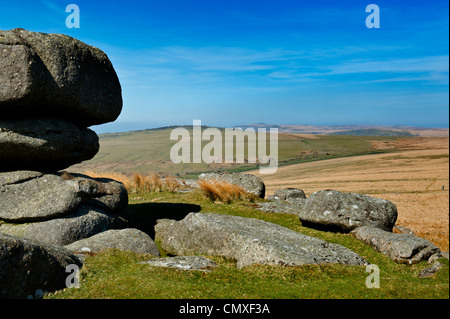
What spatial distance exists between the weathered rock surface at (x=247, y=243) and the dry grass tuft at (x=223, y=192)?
25.0 feet

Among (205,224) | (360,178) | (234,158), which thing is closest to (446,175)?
(360,178)

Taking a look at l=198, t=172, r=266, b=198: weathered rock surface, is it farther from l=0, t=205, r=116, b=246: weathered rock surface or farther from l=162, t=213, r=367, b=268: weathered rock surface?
l=0, t=205, r=116, b=246: weathered rock surface

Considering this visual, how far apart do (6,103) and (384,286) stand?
15.0 metres

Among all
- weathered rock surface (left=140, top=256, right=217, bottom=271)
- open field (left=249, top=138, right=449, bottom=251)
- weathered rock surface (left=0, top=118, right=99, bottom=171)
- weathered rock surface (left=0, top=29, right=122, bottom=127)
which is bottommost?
open field (left=249, top=138, right=449, bottom=251)

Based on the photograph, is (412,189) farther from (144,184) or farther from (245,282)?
(245,282)

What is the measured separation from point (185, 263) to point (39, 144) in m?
8.77

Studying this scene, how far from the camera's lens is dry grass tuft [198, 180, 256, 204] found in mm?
24078

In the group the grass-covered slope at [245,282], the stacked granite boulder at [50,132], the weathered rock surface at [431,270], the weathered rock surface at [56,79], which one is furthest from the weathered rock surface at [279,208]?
the weathered rock surface at [56,79]

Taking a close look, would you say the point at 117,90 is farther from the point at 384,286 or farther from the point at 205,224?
the point at 384,286

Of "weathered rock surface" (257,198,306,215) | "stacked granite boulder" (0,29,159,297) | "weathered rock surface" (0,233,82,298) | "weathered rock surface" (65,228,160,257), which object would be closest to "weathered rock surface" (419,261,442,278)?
"weathered rock surface" (257,198,306,215)

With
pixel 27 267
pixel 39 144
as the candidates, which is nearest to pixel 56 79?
pixel 39 144

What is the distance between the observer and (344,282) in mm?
10938

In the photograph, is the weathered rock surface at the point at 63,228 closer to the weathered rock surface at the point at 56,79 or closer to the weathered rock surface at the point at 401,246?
the weathered rock surface at the point at 56,79

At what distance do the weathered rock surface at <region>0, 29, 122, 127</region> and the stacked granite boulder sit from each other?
4cm
